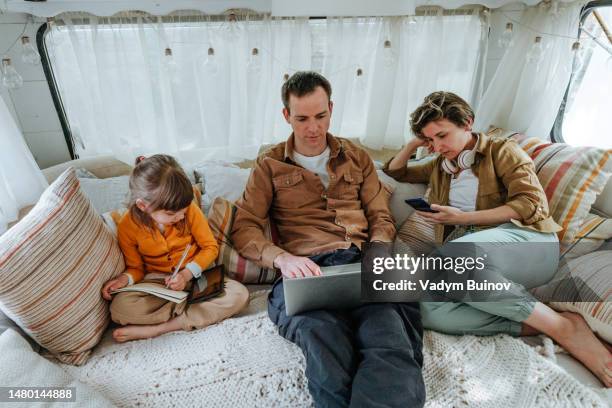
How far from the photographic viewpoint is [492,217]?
150 cm

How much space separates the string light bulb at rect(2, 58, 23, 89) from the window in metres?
2.83

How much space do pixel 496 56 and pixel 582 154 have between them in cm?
97

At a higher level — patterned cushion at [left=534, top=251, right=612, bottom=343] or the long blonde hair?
the long blonde hair

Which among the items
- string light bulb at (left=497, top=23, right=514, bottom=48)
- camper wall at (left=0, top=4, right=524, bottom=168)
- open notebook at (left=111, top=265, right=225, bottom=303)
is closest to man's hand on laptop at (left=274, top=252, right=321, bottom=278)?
open notebook at (left=111, top=265, right=225, bottom=303)

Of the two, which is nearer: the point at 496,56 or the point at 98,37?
the point at 98,37

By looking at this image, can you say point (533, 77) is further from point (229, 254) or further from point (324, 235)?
point (229, 254)

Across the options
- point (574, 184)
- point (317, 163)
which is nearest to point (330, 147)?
point (317, 163)

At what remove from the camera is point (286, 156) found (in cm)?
158

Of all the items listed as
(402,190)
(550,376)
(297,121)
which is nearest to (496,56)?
(402,190)

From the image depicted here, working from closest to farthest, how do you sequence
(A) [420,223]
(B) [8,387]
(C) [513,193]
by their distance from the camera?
(B) [8,387]
(C) [513,193]
(A) [420,223]

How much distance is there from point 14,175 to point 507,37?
2.56 m

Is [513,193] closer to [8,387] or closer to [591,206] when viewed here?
[591,206]

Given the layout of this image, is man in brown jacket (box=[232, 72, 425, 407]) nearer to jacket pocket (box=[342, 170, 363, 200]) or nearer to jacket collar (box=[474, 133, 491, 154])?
jacket pocket (box=[342, 170, 363, 200])

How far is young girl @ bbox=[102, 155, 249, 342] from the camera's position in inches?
49.7
